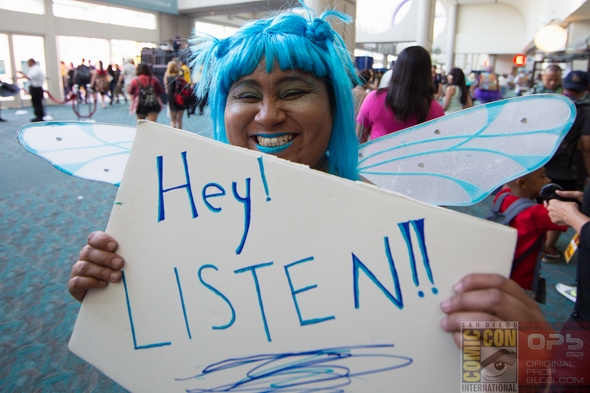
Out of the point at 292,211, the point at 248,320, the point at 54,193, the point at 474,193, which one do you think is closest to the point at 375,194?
the point at 292,211

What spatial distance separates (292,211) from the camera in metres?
0.65

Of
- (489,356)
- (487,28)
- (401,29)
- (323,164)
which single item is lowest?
(489,356)

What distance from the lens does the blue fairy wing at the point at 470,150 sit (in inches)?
→ 33.3

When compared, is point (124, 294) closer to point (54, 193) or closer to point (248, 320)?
point (248, 320)

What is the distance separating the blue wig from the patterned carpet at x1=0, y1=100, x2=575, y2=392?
0.22 m

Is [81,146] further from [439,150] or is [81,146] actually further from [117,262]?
[439,150]

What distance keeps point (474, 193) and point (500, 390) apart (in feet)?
1.56

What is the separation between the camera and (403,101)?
2342 mm

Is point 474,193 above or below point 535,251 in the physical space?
above

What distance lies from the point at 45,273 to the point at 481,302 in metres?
2.97

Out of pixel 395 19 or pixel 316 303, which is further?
pixel 395 19

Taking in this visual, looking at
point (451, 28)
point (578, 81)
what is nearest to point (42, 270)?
point (578, 81)

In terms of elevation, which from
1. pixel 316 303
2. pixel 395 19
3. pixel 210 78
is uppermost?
pixel 395 19

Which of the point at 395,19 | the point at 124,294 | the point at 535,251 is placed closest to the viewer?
the point at 124,294
